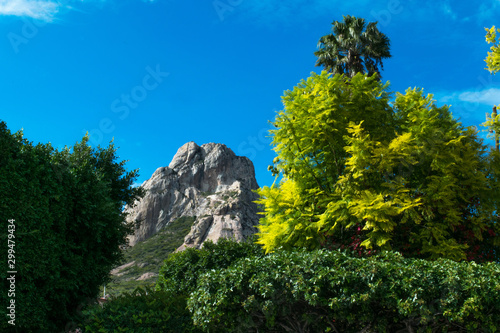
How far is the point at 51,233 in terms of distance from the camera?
38.2 feet

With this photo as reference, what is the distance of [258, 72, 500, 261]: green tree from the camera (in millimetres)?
13148

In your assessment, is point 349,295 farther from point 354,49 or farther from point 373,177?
point 354,49

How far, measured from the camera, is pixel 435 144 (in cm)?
1427

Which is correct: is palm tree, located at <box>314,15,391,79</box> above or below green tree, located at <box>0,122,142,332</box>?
above

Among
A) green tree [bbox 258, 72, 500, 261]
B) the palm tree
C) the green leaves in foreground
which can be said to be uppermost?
the palm tree

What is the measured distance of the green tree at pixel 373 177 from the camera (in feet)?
43.1

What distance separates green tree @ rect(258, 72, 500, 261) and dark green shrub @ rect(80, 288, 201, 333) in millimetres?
4413

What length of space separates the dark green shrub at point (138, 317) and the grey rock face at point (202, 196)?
67.5 metres

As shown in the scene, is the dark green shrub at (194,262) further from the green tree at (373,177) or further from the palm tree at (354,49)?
the palm tree at (354,49)

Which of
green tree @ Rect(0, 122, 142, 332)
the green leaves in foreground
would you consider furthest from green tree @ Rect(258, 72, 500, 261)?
green tree @ Rect(0, 122, 142, 332)

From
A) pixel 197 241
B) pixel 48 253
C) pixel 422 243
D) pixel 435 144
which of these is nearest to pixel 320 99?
pixel 435 144

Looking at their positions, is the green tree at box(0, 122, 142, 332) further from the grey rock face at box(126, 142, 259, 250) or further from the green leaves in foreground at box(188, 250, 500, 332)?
the grey rock face at box(126, 142, 259, 250)

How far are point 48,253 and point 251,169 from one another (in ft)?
367

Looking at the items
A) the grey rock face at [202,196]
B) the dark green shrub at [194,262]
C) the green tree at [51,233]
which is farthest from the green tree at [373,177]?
the grey rock face at [202,196]
